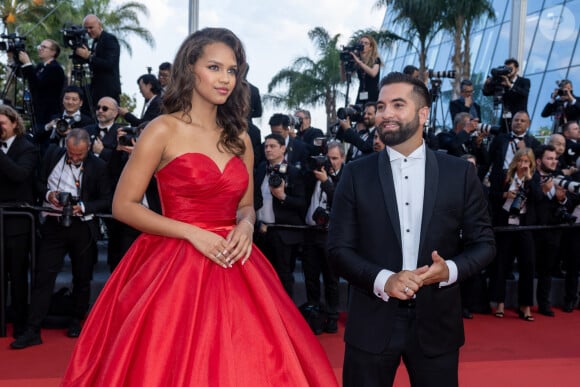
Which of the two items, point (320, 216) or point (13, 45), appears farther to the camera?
point (13, 45)

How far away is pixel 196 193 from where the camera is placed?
92.1 inches

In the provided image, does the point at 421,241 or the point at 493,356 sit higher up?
the point at 421,241

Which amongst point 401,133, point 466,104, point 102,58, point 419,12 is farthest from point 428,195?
point 419,12

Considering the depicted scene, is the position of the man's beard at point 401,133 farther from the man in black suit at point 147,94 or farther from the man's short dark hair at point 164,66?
the man's short dark hair at point 164,66

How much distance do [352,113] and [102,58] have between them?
111 inches

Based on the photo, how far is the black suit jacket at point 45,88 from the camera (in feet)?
23.1

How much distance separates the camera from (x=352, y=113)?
21.8ft

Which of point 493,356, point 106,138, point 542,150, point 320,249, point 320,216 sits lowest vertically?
point 493,356

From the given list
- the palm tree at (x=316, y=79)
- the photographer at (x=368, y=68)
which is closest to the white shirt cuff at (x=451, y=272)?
the photographer at (x=368, y=68)

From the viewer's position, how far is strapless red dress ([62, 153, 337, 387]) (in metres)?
2.06

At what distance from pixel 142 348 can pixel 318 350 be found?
0.62m

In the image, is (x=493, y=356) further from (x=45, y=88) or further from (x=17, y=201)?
(x=45, y=88)

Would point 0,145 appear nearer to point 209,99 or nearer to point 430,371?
point 209,99

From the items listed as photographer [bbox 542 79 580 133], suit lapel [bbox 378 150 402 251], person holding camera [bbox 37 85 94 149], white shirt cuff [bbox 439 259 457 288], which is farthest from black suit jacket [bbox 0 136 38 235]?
photographer [bbox 542 79 580 133]
